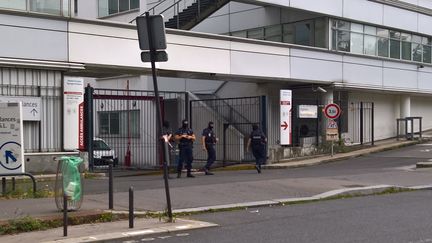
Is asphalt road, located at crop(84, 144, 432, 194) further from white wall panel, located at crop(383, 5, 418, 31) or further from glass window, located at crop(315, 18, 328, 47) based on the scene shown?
white wall panel, located at crop(383, 5, 418, 31)

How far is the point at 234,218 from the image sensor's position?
10336mm

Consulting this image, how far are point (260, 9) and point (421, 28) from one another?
10.2 meters

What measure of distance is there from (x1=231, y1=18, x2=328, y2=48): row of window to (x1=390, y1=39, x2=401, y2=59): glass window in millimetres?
5837

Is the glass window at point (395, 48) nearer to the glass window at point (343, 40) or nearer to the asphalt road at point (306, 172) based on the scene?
the glass window at point (343, 40)

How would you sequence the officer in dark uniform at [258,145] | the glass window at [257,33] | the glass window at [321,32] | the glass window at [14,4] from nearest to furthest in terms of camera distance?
the glass window at [14,4] < the officer in dark uniform at [258,145] < the glass window at [321,32] < the glass window at [257,33]

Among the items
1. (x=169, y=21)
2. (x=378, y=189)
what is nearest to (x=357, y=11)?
(x=169, y=21)

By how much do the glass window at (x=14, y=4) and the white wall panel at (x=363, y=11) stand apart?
16.4 m

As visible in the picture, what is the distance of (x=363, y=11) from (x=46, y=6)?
1756cm

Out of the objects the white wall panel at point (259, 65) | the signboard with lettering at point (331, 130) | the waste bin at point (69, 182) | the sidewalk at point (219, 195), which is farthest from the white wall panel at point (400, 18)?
the waste bin at point (69, 182)

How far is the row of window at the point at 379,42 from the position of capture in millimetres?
28547

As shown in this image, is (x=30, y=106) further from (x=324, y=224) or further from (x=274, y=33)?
(x=274, y=33)

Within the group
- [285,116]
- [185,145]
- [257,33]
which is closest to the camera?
[185,145]

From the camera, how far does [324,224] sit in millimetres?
9617

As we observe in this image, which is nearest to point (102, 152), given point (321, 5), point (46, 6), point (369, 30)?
point (46, 6)
